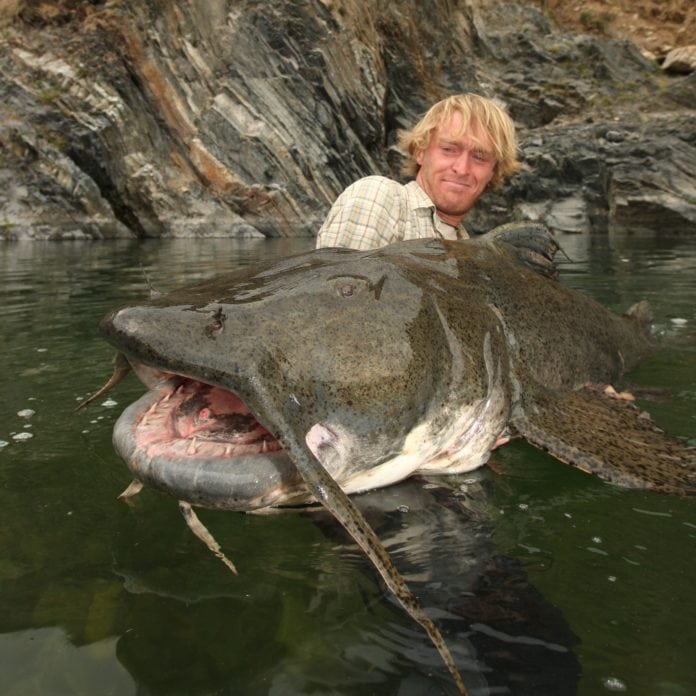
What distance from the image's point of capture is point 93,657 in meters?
1.56

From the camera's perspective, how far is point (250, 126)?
2312 cm

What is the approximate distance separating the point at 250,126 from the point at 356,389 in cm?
2314

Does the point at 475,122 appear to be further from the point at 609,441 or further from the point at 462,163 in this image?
the point at 609,441

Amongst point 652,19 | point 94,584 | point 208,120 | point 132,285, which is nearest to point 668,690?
point 94,584

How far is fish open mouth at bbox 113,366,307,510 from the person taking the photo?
150 cm

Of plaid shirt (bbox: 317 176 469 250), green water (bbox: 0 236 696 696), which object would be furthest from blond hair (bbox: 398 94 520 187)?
green water (bbox: 0 236 696 696)

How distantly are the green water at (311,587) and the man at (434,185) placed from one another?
1.57 meters

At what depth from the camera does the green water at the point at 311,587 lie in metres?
1.49

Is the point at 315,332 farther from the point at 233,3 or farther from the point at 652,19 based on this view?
the point at 652,19

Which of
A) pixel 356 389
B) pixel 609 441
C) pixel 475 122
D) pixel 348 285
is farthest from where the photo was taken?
pixel 475 122

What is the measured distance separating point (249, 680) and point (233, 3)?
2680 centimetres

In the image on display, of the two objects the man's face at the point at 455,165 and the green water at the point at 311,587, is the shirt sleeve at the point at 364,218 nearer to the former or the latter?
the man's face at the point at 455,165

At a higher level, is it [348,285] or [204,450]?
[348,285]

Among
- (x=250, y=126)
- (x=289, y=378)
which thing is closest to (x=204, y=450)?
(x=289, y=378)
